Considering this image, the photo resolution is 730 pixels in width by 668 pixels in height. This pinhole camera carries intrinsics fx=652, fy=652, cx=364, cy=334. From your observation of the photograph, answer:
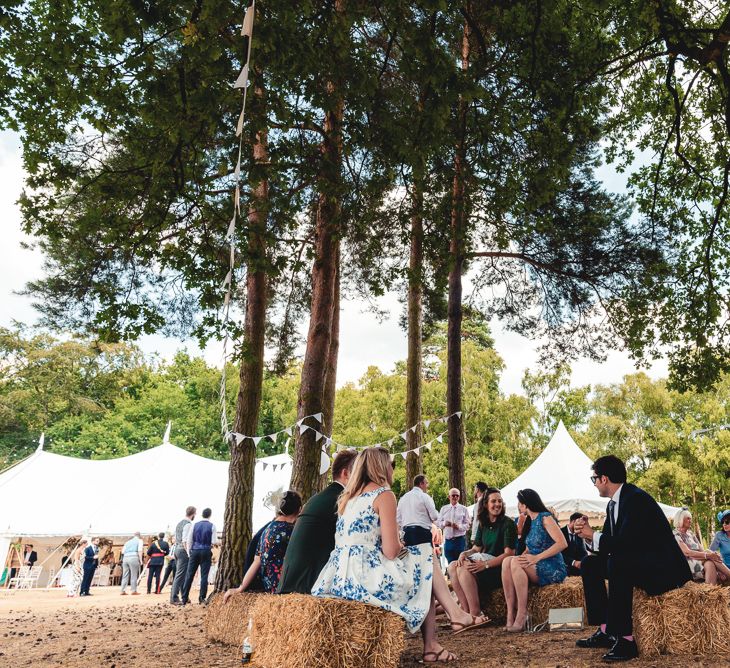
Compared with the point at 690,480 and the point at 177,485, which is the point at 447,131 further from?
the point at 690,480

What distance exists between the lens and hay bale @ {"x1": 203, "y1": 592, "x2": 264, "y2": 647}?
19.1 ft

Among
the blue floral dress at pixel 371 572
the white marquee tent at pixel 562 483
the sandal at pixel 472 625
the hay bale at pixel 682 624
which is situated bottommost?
the sandal at pixel 472 625

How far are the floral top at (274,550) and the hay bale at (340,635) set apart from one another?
5.56 ft

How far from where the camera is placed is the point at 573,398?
3703 centimetres

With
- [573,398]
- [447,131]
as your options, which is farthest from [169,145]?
[573,398]

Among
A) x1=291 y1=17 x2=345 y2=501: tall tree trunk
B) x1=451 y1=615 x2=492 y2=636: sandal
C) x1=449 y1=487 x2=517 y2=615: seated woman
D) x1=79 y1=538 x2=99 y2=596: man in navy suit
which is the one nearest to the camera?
x1=451 y1=615 x2=492 y2=636: sandal

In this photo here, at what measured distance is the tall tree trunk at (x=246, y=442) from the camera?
9.31 m

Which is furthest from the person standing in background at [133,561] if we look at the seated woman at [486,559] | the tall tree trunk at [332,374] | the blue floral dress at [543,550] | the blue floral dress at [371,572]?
the blue floral dress at [371,572]

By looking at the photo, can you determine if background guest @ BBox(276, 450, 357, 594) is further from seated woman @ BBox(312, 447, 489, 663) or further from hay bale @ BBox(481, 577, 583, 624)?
hay bale @ BBox(481, 577, 583, 624)

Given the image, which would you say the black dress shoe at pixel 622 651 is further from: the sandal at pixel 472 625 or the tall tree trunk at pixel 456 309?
the tall tree trunk at pixel 456 309

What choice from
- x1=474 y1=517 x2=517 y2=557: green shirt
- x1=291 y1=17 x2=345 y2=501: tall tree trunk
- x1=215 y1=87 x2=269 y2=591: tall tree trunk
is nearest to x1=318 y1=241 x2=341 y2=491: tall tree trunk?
x1=291 y1=17 x2=345 y2=501: tall tree trunk

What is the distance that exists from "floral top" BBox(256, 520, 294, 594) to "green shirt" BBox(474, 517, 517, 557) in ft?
6.91

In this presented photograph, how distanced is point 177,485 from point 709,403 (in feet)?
78.5

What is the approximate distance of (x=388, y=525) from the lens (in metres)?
4.05
